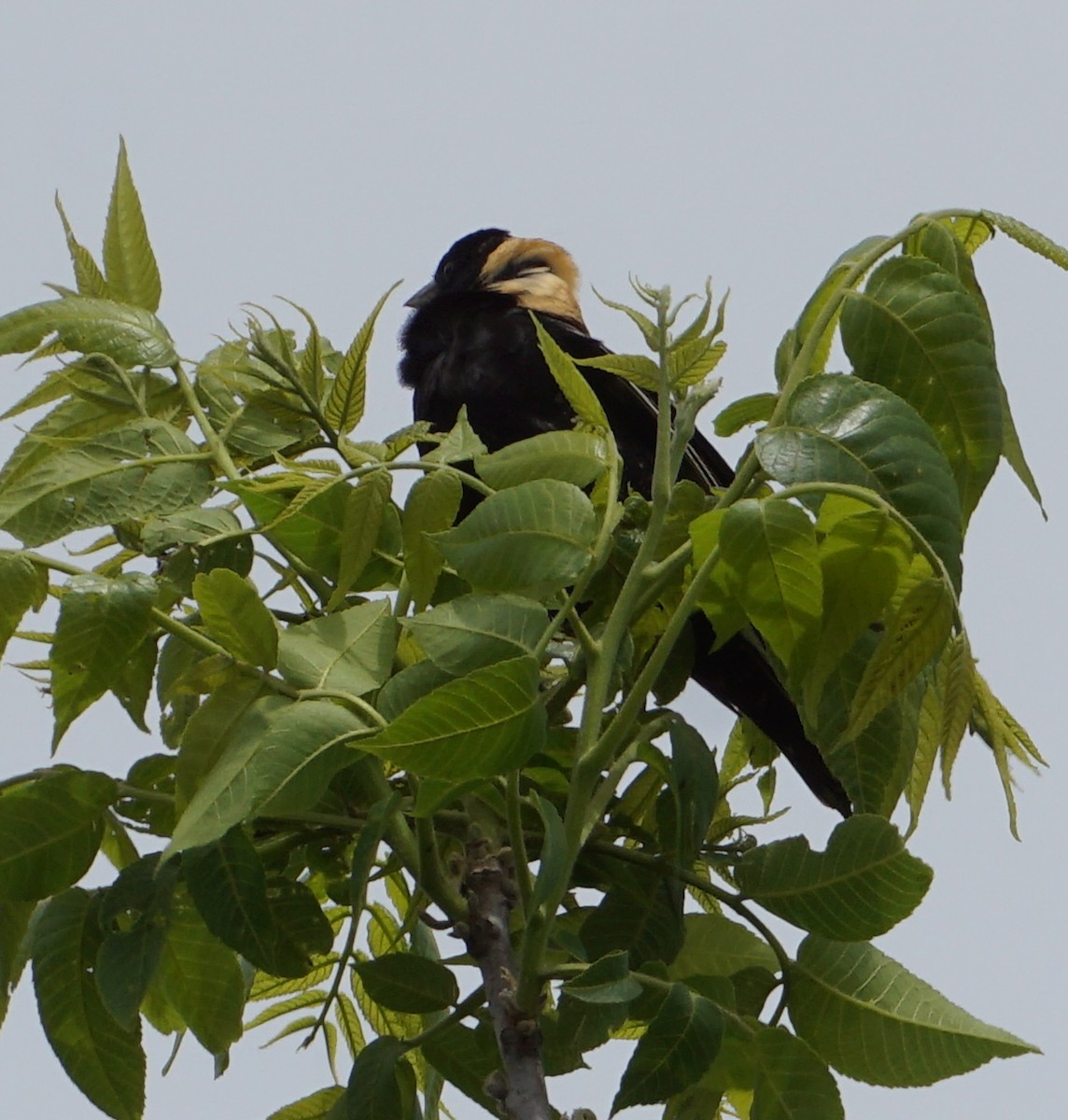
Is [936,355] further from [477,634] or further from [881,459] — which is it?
[477,634]

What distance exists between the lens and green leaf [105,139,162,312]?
1.33m

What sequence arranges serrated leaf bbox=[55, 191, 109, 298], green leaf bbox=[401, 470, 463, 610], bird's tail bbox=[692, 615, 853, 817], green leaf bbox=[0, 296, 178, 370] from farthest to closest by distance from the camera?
1. bird's tail bbox=[692, 615, 853, 817]
2. serrated leaf bbox=[55, 191, 109, 298]
3. green leaf bbox=[0, 296, 178, 370]
4. green leaf bbox=[401, 470, 463, 610]

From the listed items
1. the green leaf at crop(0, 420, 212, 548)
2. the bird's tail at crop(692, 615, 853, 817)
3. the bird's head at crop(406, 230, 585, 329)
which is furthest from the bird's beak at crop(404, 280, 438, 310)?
the green leaf at crop(0, 420, 212, 548)

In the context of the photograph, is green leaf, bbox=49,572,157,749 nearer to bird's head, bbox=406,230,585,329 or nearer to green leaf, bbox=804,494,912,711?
green leaf, bbox=804,494,912,711

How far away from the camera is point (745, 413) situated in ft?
3.54

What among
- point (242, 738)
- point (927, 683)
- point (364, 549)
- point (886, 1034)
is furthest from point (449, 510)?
point (886, 1034)

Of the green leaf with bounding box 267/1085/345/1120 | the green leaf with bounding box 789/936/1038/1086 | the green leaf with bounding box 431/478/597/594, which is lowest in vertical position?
the green leaf with bounding box 267/1085/345/1120

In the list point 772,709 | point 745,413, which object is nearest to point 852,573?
point 745,413

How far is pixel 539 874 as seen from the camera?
907 millimetres

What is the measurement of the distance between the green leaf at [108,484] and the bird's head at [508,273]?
1768 mm

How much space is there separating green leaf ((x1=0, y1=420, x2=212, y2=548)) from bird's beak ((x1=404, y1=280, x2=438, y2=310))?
70.9 inches

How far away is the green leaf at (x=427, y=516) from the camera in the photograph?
3.54 feet

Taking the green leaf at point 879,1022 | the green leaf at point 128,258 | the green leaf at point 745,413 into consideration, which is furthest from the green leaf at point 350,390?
the green leaf at point 879,1022

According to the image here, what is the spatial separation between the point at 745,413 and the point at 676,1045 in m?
0.41
